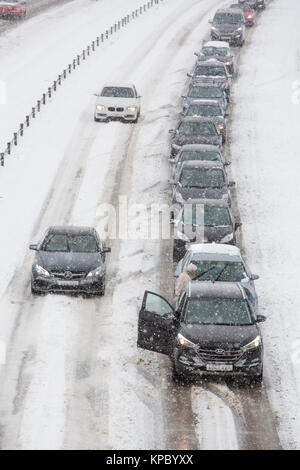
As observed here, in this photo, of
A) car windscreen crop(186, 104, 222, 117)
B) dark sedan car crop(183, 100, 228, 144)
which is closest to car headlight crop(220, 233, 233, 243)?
dark sedan car crop(183, 100, 228, 144)

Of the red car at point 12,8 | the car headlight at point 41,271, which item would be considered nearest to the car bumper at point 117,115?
the car headlight at point 41,271

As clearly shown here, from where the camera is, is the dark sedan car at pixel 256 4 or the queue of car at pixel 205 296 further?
the dark sedan car at pixel 256 4

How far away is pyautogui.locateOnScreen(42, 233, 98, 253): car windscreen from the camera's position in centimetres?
2420

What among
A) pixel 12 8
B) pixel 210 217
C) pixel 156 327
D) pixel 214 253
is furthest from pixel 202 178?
pixel 12 8

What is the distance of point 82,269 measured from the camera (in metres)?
23.3

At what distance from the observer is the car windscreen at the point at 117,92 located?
143ft

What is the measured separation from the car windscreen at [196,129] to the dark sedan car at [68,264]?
13.3m

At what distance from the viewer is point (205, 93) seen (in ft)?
145

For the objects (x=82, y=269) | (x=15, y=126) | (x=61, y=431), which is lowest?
(x=15, y=126)

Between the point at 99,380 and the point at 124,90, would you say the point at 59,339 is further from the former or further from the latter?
the point at 124,90

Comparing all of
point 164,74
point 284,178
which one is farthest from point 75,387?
point 164,74

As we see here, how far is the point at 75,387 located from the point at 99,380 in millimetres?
557

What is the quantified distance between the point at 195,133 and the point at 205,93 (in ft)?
23.5

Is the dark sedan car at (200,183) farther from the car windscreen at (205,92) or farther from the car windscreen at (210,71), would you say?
the car windscreen at (210,71)
